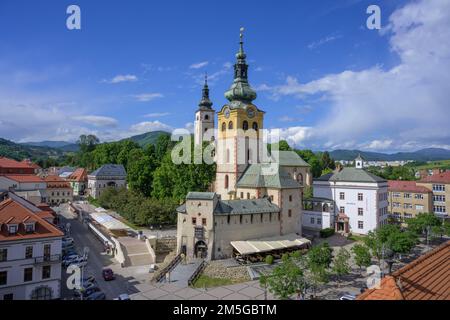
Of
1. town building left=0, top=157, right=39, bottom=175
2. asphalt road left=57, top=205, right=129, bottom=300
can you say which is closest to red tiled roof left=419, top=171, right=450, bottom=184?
asphalt road left=57, top=205, right=129, bottom=300

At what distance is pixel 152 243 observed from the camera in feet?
129

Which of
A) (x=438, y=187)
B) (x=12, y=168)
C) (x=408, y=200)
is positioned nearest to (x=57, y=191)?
(x=12, y=168)

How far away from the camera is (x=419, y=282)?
13336mm

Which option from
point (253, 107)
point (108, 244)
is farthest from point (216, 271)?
point (253, 107)

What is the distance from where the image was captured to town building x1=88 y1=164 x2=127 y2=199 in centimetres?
7888

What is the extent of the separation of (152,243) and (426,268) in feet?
102

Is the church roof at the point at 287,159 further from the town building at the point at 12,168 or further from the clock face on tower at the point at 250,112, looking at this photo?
the town building at the point at 12,168

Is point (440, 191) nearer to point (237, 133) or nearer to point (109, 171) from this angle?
point (237, 133)

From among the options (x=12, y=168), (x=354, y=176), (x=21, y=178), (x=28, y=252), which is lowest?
(x=28, y=252)

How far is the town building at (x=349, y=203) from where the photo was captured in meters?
45.8

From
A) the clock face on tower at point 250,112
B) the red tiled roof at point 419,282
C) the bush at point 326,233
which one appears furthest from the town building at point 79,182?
the red tiled roof at point 419,282

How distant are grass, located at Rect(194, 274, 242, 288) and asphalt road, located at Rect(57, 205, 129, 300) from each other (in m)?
6.49

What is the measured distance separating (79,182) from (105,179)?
17.4m
